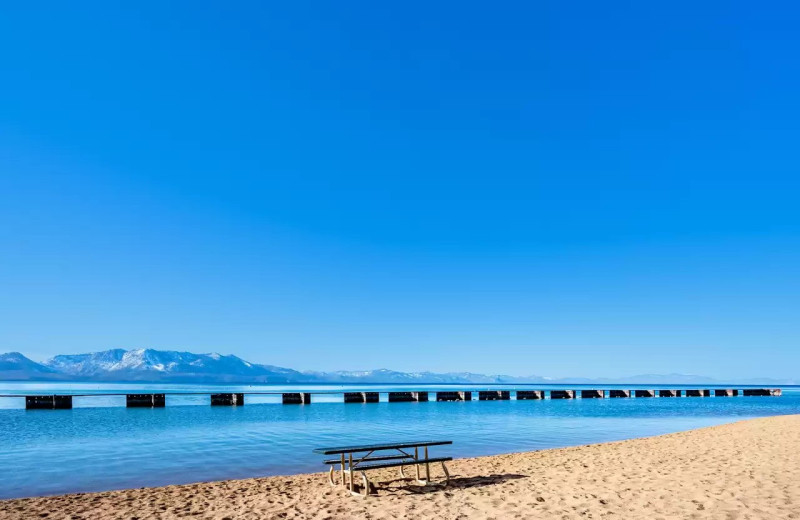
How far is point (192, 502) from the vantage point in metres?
10.9

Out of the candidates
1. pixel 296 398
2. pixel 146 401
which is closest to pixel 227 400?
pixel 296 398

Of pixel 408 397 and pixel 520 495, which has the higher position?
pixel 520 495

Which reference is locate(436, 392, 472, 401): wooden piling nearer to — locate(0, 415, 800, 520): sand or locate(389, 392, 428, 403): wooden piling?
locate(389, 392, 428, 403): wooden piling

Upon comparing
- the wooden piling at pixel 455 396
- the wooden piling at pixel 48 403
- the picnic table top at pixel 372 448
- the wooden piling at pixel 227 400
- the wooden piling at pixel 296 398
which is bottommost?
the wooden piling at pixel 455 396

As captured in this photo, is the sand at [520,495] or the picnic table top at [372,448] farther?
the picnic table top at [372,448]

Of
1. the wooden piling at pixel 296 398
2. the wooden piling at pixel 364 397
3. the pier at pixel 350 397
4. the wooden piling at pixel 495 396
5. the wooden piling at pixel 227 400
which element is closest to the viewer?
the pier at pixel 350 397

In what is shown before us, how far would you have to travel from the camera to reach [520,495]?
10.1m

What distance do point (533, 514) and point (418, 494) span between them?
2776mm

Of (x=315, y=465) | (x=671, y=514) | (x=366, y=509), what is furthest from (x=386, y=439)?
(x=671, y=514)

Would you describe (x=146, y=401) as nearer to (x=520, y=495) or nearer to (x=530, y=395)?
(x=530, y=395)

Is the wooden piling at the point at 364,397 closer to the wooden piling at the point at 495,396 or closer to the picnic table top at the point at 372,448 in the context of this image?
the wooden piling at the point at 495,396

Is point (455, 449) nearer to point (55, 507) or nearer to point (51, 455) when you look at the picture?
point (55, 507)

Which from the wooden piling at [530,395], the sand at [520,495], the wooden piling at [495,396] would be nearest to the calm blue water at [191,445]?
the sand at [520,495]

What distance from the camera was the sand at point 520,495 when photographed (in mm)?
8828
